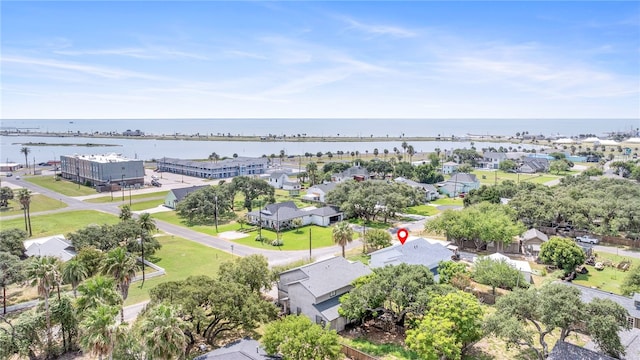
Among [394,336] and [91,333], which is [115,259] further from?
[394,336]

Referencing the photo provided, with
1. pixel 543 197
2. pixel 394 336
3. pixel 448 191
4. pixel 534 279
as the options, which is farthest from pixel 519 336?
pixel 448 191

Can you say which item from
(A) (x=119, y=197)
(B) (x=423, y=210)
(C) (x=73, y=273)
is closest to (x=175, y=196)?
(A) (x=119, y=197)

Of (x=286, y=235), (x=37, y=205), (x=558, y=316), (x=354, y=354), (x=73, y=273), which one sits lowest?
(x=286, y=235)

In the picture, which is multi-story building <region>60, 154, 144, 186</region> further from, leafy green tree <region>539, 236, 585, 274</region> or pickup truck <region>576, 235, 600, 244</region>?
pickup truck <region>576, 235, 600, 244</region>

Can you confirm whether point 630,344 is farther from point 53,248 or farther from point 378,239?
point 53,248

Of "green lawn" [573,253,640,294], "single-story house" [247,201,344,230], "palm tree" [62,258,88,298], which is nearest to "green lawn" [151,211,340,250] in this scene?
"single-story house" [247,201,344,230]

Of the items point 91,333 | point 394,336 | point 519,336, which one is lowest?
point 394,336
